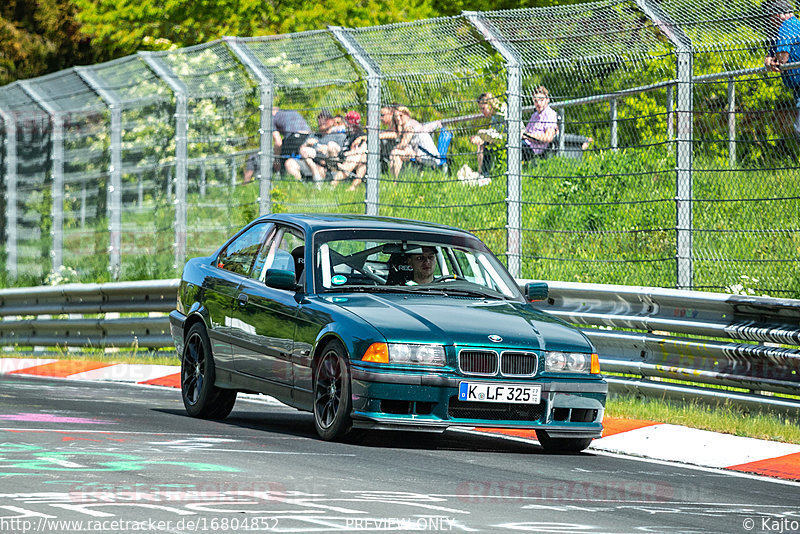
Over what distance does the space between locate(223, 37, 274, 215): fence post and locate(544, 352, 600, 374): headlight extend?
8.04 m

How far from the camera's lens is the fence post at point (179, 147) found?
19.0 meters

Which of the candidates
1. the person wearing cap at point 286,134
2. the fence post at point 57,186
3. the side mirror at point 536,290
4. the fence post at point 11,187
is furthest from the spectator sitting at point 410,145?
the fence post at point 11,187

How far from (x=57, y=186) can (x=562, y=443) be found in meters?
13.1

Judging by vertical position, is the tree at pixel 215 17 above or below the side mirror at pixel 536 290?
above

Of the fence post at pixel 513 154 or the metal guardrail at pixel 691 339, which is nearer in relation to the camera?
the metal guardrail at pixel 691 339

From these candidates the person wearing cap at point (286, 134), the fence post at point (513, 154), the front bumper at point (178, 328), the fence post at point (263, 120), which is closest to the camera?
the front bumper at point (178, 328)

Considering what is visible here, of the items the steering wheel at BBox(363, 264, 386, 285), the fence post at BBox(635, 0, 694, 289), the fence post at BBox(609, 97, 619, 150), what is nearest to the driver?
the steering wheel at BBox(363, 264, 386, 285)

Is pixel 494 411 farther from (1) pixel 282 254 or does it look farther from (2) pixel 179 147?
(2) pixel 179 147

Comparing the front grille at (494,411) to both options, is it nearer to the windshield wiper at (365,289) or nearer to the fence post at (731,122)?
the windshield wiper at (365,289)

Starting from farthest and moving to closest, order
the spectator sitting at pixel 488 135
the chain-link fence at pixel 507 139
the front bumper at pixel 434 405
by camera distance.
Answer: the spectator sitting at pixel 488 135 < the chain-link fence at pixel 507 139 < the front bumper at pixel 434 405

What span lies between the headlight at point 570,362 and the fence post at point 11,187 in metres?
14.9

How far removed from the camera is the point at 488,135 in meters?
14.8

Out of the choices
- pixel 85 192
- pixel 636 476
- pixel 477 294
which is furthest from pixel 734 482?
pixel 85 192

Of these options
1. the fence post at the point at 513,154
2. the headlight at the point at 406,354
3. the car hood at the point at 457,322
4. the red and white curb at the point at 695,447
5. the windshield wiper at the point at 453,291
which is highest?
the fence post at the point at 513,154
